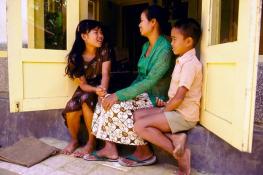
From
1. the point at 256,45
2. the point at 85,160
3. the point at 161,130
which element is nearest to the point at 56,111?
the point at 85,160

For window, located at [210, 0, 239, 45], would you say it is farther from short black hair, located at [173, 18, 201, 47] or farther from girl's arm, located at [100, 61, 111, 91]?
girl's arm, located at [100, 61, 111, 91]

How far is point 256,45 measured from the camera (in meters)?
1.77

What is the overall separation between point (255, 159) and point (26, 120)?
108 inches

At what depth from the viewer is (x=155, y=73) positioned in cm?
254

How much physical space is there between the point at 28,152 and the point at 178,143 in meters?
1.63

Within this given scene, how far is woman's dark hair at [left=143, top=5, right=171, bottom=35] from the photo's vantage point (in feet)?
8.75

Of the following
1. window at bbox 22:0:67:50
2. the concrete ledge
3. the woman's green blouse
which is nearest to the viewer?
the concrete ledge

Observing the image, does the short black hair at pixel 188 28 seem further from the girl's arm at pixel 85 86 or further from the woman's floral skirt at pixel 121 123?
the girl's arm at pixel 85 86

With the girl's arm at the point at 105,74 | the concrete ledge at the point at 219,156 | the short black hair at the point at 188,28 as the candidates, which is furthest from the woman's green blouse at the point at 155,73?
the concrete ledge at the point at 219,156

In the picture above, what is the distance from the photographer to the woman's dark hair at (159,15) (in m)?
2.67

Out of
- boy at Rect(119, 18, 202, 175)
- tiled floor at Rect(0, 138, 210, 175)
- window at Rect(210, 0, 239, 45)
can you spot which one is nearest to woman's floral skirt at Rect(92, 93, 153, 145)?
boy at Rect(119, 18, 202, 175)

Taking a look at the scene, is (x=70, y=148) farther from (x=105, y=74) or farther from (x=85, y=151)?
(x=105, y=74)

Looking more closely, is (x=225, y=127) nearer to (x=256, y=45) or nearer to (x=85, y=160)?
(x=256, y=45)

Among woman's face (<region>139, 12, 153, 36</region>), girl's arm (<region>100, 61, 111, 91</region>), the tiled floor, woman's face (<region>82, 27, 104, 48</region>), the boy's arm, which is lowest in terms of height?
the tiled floor
